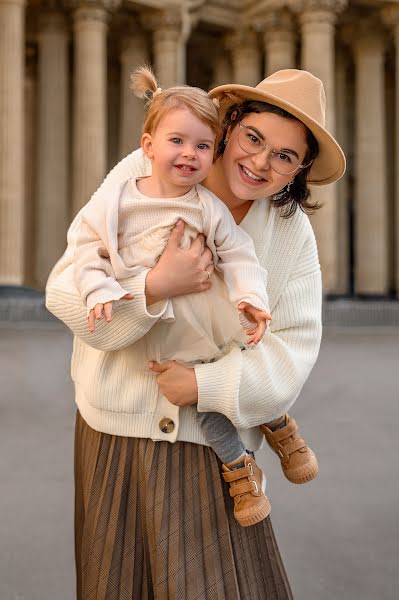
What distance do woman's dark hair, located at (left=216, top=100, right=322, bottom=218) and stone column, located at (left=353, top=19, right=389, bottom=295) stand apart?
37324 millimetres

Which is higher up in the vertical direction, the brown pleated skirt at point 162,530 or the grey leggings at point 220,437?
the grey leggings at point 220,437

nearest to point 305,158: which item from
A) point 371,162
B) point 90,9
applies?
point 90,9

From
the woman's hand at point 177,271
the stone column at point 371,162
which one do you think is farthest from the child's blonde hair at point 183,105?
the stone column at point 371,162

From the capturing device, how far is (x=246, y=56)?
131 feet

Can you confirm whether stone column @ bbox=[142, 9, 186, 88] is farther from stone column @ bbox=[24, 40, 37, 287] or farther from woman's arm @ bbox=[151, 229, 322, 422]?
woman's arm @ bbox=[151, 229, 322, 422]

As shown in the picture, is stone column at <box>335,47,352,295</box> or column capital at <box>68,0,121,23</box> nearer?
column capital at <box>68,0,121,23</box>

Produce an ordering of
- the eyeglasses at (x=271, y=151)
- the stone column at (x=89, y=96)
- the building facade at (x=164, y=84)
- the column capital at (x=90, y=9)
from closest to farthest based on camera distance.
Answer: the eyeglasses at (x=271, y=151), the building facade at (x=164, y=84), the stone column at (x=89, y=96), the column capital at (x=90, y=9)

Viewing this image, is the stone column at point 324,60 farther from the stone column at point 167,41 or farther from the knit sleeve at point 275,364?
the knit sleeve at point 275,364

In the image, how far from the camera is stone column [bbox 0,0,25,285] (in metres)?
30.5

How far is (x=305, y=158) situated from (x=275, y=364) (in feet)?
2.93

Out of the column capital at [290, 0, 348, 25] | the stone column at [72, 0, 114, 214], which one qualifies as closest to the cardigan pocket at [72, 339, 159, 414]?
the stone column at [72, 0, 114, 214]

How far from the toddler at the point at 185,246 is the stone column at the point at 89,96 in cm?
3063

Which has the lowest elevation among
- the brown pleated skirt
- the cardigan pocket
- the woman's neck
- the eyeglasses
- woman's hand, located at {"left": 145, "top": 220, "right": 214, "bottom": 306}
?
the brown pleated skirt

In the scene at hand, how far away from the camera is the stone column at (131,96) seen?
37.0 metres
